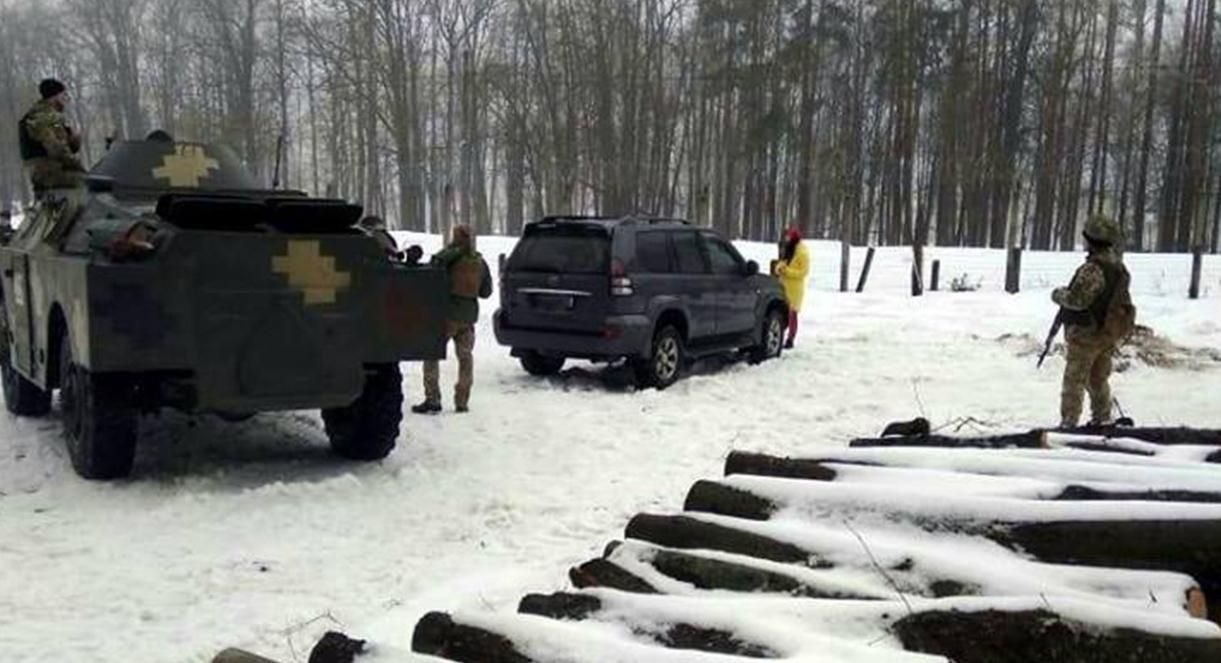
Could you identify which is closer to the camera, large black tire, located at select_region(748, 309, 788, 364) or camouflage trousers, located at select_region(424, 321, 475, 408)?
camouflage trousers, located at select_region(424, 321, 475, 408)

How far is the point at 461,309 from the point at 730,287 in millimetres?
3832

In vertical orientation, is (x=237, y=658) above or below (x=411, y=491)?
above

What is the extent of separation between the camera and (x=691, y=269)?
11992mm

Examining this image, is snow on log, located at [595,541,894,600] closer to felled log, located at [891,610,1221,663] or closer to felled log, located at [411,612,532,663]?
felled log, located at [891,610,1221,663]

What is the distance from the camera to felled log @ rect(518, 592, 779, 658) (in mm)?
2281

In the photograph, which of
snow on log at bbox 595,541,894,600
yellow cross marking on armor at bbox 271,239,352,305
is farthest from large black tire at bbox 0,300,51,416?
snow on log at bbox 595,541,894,600

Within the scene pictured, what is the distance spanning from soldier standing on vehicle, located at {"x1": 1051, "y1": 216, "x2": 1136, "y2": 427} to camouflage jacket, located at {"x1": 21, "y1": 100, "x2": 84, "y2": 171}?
303 inches

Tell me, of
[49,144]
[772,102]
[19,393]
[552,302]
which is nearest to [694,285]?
[552,302]

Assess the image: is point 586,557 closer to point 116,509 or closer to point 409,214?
point 116,509

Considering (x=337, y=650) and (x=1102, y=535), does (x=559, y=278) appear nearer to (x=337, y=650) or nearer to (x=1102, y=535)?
(x=1102, y=535)

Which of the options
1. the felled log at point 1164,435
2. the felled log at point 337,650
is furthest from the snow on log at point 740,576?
the felled log at point 1164,435

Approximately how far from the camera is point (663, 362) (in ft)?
37.5

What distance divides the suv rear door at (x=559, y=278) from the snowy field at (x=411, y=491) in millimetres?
736

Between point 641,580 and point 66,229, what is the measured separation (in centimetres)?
641
